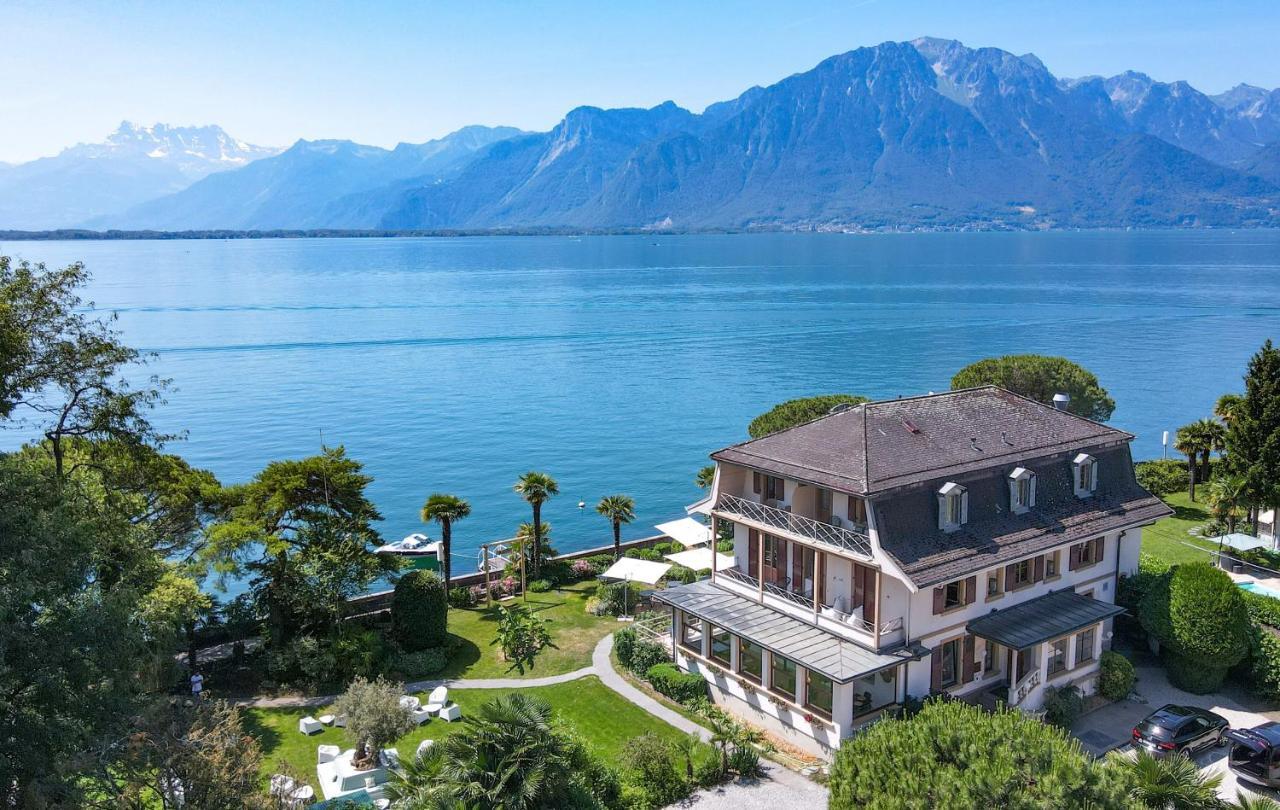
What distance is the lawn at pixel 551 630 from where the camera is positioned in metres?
35.0

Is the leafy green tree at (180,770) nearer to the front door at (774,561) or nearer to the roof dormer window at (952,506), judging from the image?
the front door at (774,561)

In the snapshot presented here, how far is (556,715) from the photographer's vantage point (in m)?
30.3

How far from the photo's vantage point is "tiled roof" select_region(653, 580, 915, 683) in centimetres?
2723

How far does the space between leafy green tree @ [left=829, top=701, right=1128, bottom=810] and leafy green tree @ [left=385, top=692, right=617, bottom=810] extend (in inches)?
257

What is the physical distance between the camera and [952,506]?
3006cm

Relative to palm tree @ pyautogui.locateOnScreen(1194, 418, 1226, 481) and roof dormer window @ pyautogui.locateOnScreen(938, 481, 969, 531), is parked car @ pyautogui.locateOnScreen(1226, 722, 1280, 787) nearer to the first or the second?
roof dormer window @ pyautogui.locateOnScreen(938, 481, 969, 531)

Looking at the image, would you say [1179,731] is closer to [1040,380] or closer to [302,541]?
[302,541]

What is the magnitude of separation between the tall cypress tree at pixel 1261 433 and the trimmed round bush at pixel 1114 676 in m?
16.1

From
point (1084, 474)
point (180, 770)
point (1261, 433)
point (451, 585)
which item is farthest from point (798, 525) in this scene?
point (1261, 433)

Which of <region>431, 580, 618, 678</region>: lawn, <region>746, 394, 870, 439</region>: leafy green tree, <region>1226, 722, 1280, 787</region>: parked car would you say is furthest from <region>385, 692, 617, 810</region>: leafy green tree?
<region>746, 394, 870, 439</region>: leafy green tree

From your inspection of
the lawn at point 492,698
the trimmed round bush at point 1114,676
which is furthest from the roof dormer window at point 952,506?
the lawn at point 492,698

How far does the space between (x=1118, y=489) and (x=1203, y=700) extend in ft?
26.1

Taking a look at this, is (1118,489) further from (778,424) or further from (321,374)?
(321,374)

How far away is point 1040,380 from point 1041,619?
35.0 meters
